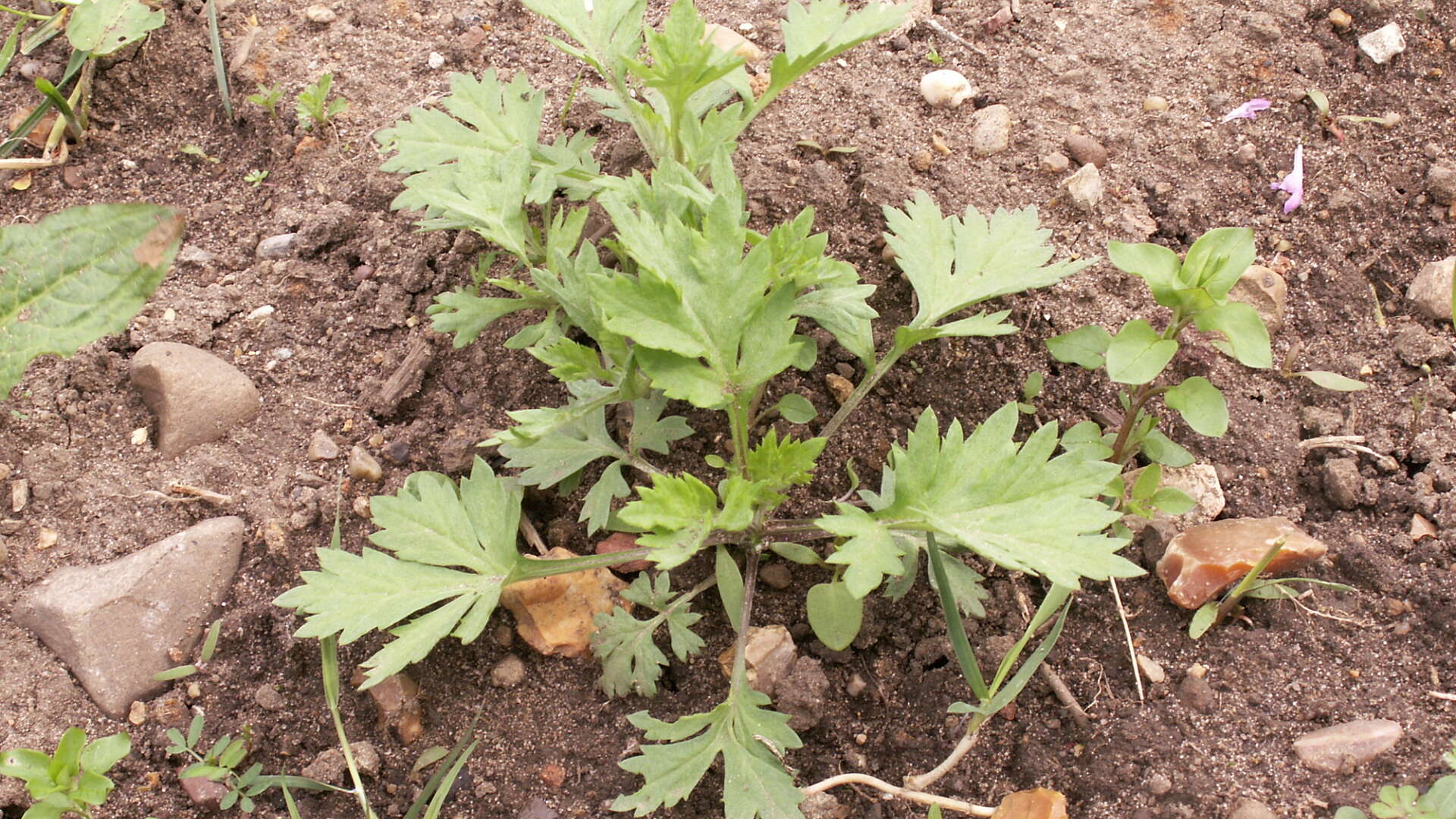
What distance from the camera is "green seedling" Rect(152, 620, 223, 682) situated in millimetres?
2348

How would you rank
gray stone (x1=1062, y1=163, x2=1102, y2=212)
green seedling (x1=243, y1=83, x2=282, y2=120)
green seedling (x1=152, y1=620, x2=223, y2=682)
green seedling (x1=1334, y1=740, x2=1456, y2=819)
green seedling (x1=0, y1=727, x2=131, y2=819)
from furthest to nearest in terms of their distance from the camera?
green seedling (x1=243, y1=83, x2=282, y2=120), gray stone (x1=1062, y1=163, x2=1102, y2=212), green seedling (x1=152, y1=620, x2=223, y2=682), green seedling (x1=0, y1=727, x2=131, y2=819), green seedling (x1=1334, y1=740, x2=1456, y2=819)

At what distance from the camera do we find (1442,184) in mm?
2910

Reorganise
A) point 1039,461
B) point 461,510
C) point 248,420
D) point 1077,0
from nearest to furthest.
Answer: point 1039,461 < point 461,510 < point 248,420 < point 1077,0

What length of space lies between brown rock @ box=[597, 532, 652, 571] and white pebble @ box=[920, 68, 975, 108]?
5.12ft

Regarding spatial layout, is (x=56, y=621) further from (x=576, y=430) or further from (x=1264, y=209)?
(x=1264, y=209)

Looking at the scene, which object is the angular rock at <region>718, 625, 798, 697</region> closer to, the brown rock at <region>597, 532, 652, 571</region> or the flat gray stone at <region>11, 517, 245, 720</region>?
the brown rock at <region>597, 532, 652, 571</region>

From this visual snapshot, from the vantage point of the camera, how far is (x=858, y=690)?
2.41m

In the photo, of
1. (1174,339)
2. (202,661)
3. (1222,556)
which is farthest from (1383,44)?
(202,661)

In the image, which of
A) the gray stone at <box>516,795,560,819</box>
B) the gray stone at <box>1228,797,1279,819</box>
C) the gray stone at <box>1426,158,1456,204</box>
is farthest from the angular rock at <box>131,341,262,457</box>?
the gray stone at <box>1426,158,1456,204</box>

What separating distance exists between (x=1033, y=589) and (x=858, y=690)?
0.50 meters

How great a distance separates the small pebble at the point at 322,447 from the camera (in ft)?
8.68

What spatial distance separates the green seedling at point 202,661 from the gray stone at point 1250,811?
7.23 feet

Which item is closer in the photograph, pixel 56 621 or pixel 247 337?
pixel 56 621

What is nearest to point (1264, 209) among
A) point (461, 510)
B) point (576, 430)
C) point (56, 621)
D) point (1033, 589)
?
point (1033, 589)
